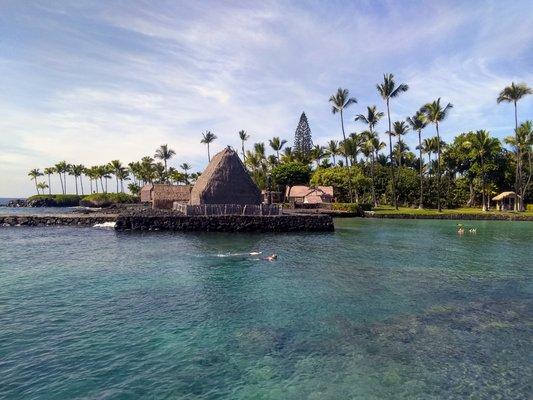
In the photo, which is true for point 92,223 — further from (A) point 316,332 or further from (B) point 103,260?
(A) point 316,332

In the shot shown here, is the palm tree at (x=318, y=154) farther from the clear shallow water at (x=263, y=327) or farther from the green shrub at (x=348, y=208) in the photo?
the clear shallow water at (x=263, y=327)

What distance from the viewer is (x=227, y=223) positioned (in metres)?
35.5

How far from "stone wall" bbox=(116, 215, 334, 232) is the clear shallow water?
13153mm

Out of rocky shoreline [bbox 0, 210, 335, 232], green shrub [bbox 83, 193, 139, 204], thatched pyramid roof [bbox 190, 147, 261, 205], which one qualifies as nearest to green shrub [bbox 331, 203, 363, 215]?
thatched pyramid roof [bbox 190, 147, 261, 205]

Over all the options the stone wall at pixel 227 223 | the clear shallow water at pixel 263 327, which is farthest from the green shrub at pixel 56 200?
the clear shallow water at pixel 263 327

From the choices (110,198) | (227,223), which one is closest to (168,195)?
(227,223)

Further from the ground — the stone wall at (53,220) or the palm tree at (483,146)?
the palm tree at (483,146)

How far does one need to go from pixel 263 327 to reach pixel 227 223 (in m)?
24.8

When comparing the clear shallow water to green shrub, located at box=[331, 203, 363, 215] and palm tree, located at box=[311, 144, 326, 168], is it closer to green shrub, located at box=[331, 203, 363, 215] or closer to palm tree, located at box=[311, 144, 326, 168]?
green shrub, located at box=[331, 203, 363, 215]

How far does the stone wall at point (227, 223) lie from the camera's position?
3553 centimetres

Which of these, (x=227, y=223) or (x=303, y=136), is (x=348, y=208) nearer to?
(x=227, y=223)

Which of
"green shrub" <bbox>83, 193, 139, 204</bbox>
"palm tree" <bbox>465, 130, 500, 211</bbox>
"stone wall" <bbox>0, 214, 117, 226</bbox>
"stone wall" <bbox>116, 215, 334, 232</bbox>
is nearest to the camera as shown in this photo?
"stone wall" <bbox>116, 215, 334, 232</bbox>

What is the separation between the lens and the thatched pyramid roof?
136 ft

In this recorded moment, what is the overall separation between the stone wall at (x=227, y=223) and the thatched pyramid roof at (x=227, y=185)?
5.98m
